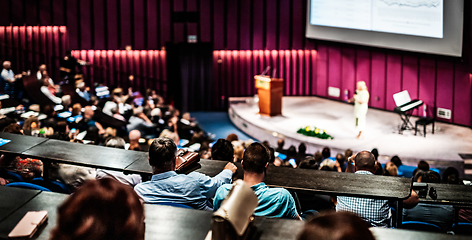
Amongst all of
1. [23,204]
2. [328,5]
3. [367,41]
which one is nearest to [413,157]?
[367,41]

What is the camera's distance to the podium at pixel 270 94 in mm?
10768

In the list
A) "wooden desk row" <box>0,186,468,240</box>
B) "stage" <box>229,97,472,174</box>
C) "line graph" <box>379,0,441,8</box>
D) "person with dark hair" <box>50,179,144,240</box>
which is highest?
"line graph" <box>379,0,441,8</box>

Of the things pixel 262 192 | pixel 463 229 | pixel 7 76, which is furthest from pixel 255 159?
pixel 7 76

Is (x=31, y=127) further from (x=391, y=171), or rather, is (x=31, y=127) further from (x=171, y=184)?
(x=391, y=171)

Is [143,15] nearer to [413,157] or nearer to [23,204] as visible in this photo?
[413,157]

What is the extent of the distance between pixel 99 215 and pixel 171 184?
56.8 inches

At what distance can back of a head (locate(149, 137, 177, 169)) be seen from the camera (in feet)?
9.26

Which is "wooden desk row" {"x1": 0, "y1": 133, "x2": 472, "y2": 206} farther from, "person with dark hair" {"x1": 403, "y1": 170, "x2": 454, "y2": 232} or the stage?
the stage

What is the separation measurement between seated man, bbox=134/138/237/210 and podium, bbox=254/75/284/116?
26.1 feet

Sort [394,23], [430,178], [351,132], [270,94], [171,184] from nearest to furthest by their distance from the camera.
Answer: [171,184]
[430,178]
[351,132]
[394,23]
[270,94]

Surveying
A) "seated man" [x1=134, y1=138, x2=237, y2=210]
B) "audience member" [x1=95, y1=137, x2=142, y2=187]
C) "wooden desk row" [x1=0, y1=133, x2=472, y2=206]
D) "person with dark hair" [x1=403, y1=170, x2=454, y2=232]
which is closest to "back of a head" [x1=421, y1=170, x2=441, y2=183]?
"person with dark hair" [x1=403, y1=170, x2=454, y2=232]

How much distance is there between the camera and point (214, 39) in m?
13.7

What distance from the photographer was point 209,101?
13.9 metres

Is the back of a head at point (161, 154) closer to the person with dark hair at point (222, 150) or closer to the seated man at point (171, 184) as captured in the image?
the seated man at point (171, 184)
